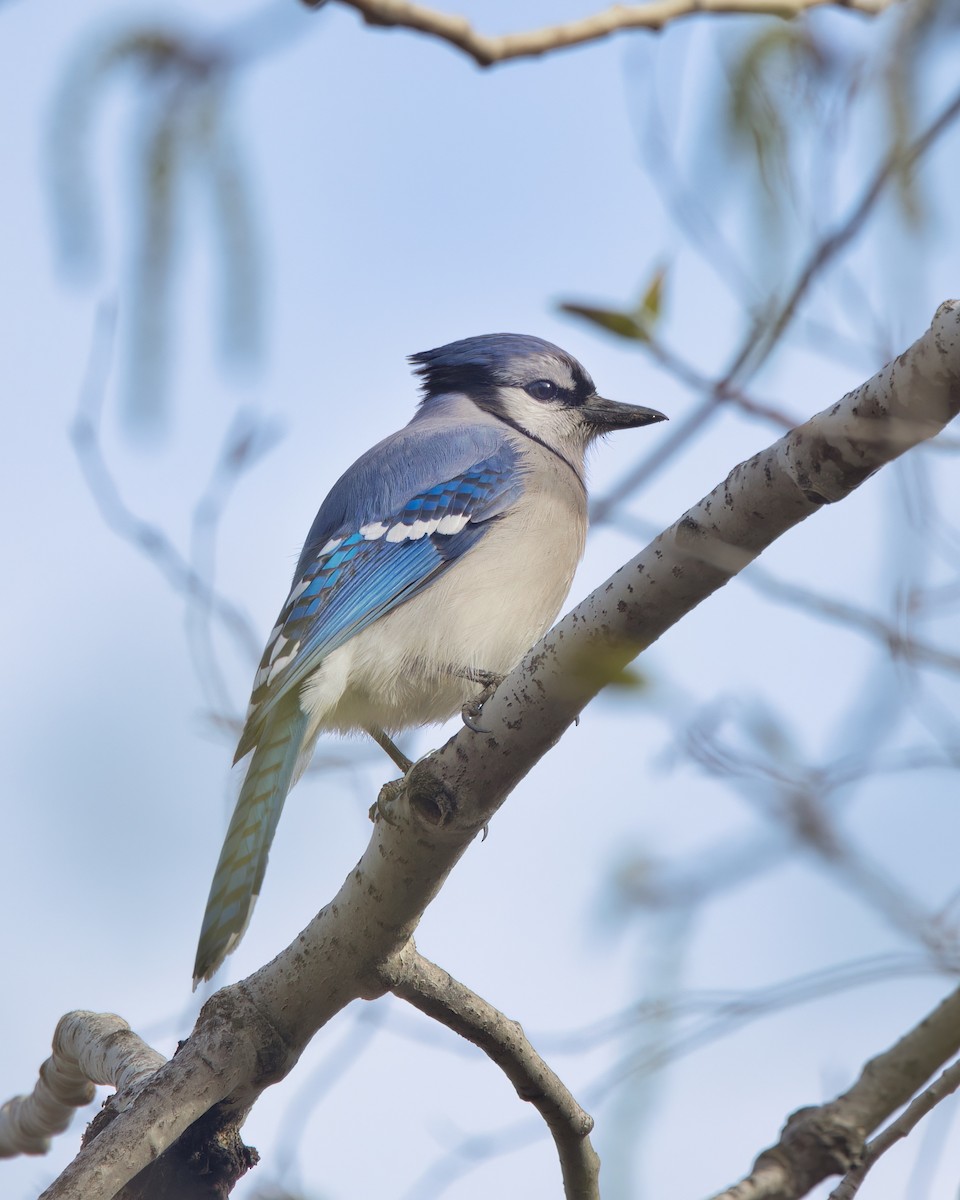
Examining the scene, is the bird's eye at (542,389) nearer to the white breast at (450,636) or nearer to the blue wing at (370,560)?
the blue wing at (370,560)

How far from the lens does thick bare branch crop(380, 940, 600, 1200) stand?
2.61 meters

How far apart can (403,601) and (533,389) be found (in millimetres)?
1271

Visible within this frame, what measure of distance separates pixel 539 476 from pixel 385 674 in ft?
2.63

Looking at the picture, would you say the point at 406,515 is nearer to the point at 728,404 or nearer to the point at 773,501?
the point at 773,501

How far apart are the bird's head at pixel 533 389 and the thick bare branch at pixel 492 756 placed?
6.63 ft

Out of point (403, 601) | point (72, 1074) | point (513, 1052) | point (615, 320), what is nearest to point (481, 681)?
point (403, 601)

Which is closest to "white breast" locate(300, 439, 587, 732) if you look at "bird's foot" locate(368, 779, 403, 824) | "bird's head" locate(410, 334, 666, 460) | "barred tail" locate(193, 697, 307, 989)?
"barred tail" locate(193, 697, 307, 989)

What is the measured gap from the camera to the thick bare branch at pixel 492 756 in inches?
69.4

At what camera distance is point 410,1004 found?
2.67 meters

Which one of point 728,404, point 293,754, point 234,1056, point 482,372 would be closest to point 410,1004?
point 234,1056

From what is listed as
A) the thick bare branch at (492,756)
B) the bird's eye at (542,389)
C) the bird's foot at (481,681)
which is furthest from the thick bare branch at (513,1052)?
the bird's eye at (542,389)

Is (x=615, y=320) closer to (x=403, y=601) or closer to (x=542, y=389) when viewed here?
(x=403, y=601)

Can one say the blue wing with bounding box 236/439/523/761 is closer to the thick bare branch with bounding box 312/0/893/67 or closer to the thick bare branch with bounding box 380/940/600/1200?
the thick bare branch with bounding box 380/940/600/1200

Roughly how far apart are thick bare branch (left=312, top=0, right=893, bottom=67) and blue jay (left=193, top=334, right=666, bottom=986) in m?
1.79
